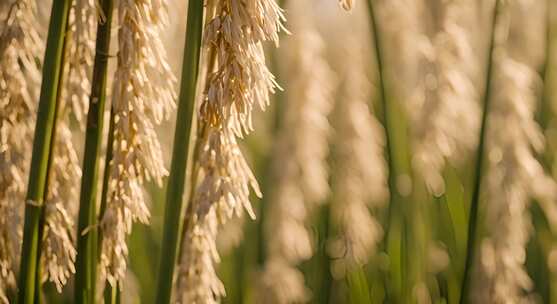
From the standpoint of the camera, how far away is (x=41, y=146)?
166 centimetres

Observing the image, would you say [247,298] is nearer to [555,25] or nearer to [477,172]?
[477,172]

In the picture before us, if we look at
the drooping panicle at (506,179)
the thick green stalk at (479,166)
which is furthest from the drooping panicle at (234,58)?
the drooping panicle at (506,179)

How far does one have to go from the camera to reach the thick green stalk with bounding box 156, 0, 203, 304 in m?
1.55

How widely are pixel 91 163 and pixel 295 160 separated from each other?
135cm

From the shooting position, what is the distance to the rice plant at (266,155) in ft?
5.22

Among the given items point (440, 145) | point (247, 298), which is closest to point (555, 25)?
point (440, 145)

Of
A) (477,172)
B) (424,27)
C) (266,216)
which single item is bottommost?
(266,216)

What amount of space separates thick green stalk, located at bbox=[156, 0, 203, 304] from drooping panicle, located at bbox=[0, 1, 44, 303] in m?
0.32

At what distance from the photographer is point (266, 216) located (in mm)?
3043

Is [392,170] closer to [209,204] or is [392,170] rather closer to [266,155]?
[209,204]

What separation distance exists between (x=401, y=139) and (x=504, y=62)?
0.44 metres

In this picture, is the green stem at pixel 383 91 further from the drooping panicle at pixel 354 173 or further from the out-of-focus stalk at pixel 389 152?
the drooping panicle at pixel 354 173

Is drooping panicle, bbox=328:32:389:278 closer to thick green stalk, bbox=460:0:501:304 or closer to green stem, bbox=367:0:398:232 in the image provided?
green stem, bbox=367:0:398:232

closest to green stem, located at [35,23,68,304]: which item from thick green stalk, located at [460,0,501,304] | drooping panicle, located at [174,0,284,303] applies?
drooping panicle, located at [174,0,284,303]
